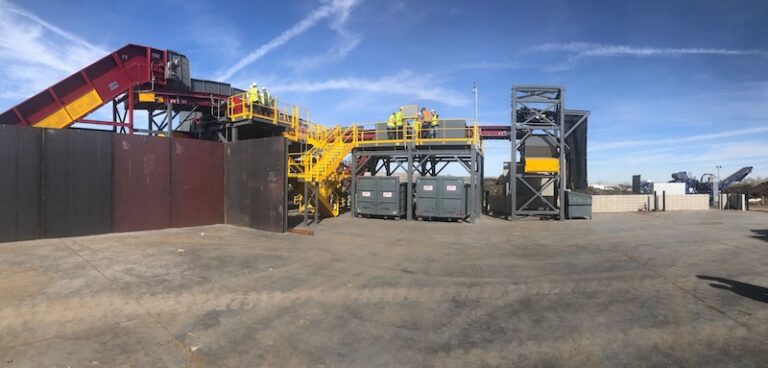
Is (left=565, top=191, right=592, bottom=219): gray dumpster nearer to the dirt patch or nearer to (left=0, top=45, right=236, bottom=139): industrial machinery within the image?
(left=0, top=45, right=236, bottom=139): industrial machinery

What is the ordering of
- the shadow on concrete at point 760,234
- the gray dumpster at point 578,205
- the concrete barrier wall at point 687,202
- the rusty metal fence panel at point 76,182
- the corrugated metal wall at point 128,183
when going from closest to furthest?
the corrugated metal wall at point 128,183, the rusty metal fence panel at point 76,182, the shadow on concrete at point 760,234, the gray dumpster at point 578,205, the concrete barrier wall at point 687,202

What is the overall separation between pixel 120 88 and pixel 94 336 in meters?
16.6

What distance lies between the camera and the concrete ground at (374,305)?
4301mm

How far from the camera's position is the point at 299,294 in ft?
21.2

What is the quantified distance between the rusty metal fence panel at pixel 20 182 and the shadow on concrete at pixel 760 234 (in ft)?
69.4

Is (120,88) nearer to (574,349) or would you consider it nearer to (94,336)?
(94,336)

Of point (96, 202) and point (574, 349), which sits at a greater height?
point (96, 202)

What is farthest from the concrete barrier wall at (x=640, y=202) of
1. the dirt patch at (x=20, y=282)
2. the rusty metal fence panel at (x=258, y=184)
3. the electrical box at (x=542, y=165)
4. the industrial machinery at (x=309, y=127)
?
the dirt patch at (x=20, y=282)

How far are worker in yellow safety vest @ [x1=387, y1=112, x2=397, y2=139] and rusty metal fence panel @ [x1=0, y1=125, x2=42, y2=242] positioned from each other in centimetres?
1289

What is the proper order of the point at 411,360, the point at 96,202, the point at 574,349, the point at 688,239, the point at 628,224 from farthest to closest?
1. the point at 628,224
2. the point at 688,239
3. the point at 96,202
4. the point at 574,349
5. the point at 411,360

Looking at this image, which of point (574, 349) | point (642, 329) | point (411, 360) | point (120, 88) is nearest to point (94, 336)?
point (411, 360)

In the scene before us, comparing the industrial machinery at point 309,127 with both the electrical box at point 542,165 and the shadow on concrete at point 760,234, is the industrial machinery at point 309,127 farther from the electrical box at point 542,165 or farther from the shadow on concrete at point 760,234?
the shadow on concrete at point 760,234

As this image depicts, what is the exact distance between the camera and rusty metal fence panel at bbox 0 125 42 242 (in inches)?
412

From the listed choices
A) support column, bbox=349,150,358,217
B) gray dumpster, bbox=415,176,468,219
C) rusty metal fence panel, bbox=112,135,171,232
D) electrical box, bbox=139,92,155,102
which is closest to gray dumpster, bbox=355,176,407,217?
support column, bbox=349,150,358,217
